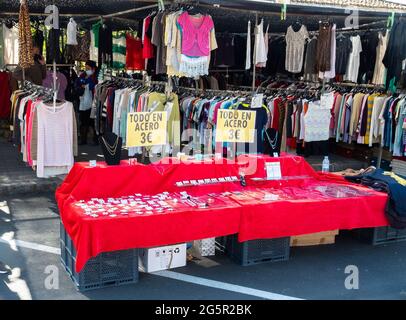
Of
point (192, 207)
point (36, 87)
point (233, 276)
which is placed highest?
point (36, 87)

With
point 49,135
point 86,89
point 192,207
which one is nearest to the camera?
point 192,207

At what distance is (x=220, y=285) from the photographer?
15.1 feet

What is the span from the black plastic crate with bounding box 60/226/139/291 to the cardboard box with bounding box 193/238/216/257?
912 millimetres

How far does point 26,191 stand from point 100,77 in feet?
14.9

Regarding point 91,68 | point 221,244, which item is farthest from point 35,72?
point 221,244

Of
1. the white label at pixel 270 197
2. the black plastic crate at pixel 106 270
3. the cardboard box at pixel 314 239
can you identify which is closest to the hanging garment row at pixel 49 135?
the black plastic crate at pixel 106 270

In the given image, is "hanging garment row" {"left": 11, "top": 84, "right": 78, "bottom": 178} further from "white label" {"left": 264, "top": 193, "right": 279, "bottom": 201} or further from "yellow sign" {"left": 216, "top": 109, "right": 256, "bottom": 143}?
"white label" {"left": 264, "top": 193, "right": 279, "bottom": 201}

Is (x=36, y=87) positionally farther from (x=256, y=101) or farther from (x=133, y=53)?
(x=256, y=101)

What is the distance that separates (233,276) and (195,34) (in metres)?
3.79

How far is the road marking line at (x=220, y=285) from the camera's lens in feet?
14.5

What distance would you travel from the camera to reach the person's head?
35.8ft

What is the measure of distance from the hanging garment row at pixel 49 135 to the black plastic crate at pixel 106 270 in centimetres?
256

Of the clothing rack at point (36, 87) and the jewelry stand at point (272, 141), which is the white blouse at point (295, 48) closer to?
the jewelry stand at point (272, 141)

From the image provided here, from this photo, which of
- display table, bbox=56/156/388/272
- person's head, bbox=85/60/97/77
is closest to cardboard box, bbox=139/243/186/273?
display table, bbox=56/156/388/272
